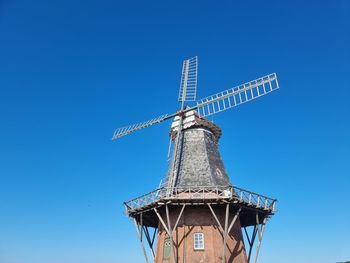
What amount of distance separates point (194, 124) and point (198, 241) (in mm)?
7976

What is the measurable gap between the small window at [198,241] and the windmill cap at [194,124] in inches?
297

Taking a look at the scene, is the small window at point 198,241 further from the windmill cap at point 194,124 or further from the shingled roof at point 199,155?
the windmill cap at point 194,124

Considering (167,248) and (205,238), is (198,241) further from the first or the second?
(167,248)

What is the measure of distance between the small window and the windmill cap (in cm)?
755

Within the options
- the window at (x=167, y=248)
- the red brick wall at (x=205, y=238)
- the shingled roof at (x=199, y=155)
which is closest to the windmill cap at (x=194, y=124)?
the shingled roof at (x=199, y=155)

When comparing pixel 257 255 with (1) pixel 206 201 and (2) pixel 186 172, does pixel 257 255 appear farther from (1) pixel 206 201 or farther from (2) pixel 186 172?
(2) pixel 186 172

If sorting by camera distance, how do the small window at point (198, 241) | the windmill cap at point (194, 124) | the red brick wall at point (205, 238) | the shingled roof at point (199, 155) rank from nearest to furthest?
the red brick wall at point (205, 238)
the small window at point (198, 241)
the shingled roof at point (199, 155)
the windmill cap at point (194, 124)

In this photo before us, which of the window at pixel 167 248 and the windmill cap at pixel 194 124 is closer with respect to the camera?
the window at pixel 167 248

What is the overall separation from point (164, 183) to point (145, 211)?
7.05ft

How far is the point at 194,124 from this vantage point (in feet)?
78.3

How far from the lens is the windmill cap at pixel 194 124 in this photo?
23953 mm

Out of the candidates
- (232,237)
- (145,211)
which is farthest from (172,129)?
(232,237)

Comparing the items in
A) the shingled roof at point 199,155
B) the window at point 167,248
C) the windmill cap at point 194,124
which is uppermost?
the windmill cap at point 194,124

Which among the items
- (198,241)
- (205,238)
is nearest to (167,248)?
(198,241)
